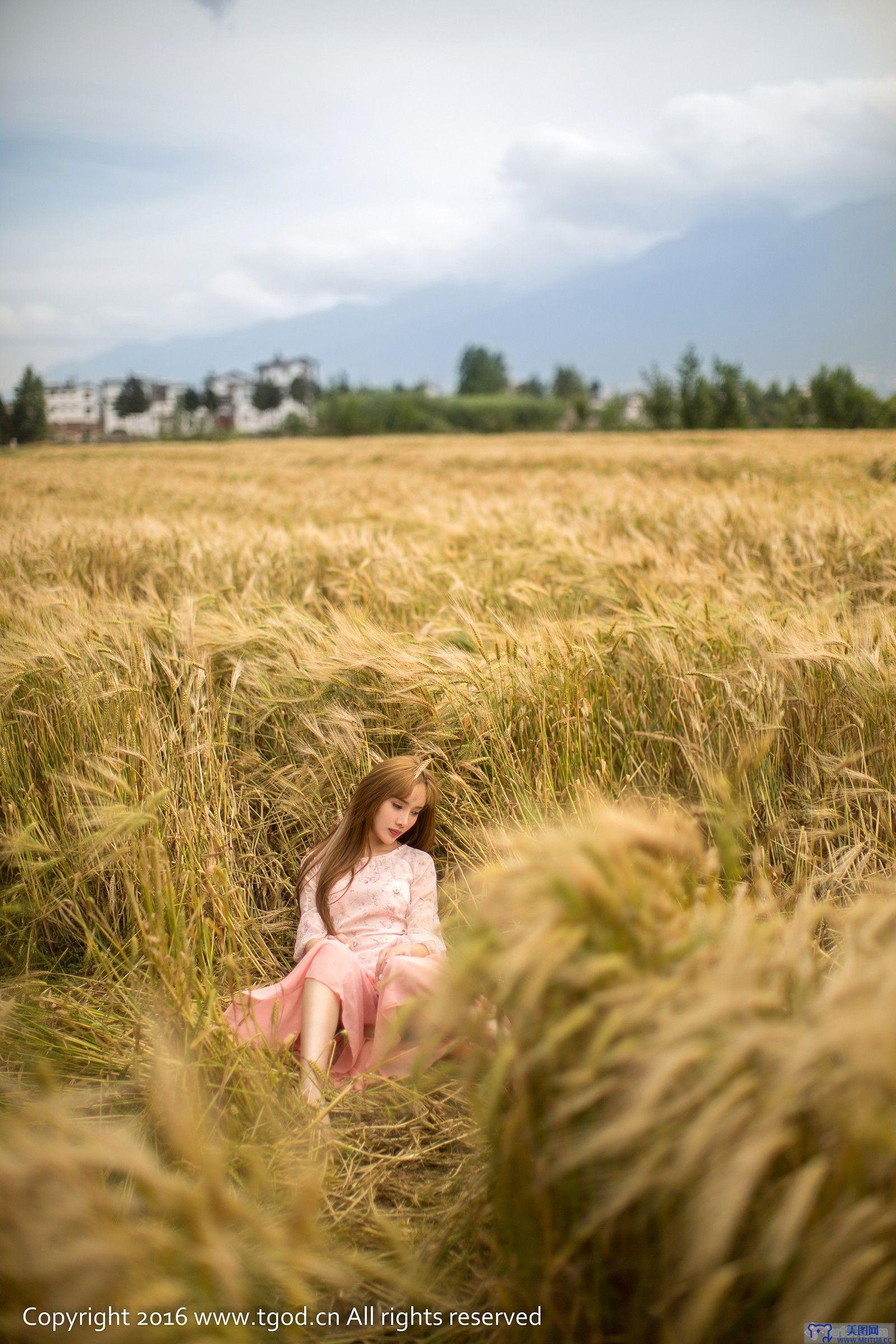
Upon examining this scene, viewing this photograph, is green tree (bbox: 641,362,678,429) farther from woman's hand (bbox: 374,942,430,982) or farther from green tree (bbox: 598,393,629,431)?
woman's hand (bbox: 374,942,430,982)

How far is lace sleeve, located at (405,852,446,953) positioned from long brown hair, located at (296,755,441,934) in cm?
13

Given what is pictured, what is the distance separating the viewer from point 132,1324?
807 mm

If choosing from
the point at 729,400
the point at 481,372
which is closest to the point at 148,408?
the point at 481,372

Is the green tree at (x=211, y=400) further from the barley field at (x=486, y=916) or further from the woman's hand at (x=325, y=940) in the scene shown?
the woman's hand at (x=325, y=940)

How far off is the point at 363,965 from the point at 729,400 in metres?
60.4

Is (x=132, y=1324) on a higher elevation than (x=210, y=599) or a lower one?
lower

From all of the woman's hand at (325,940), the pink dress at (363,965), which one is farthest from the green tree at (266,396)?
the woman's hand at (325,940)

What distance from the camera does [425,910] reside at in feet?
7.22

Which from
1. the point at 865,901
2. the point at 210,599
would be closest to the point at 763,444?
the point at 210,599

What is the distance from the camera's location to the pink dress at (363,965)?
1.83 meters

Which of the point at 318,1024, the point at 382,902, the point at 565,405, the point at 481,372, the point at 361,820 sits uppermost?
the point at 481,372

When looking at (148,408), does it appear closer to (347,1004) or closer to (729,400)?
(729,400)

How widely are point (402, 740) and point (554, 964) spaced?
71.8 inches

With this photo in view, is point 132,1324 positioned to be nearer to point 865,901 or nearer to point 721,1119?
point 721,1119
